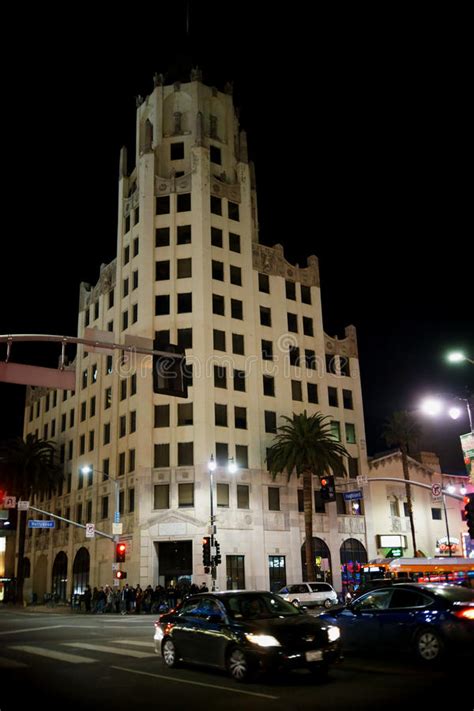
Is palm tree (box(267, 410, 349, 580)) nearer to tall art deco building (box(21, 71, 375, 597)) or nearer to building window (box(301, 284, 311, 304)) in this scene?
tall art deco building (box(21, 71, 375, 597))

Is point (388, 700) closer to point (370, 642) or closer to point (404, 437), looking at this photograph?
point (370, 642)

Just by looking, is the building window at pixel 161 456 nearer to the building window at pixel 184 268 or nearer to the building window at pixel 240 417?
the building window at pixel 240 417

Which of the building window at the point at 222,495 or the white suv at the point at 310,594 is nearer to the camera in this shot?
the white suv at the point at 310,594

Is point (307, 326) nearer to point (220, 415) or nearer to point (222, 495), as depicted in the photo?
point (220, 415)

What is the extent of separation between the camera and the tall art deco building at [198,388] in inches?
2117

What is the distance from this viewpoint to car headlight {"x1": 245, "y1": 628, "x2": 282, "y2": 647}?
11156 mm

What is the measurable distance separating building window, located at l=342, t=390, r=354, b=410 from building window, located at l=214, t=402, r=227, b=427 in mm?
15373

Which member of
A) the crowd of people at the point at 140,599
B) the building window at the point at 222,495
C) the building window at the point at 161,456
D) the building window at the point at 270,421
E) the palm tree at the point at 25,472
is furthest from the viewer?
the palm tree at the point at 25,472

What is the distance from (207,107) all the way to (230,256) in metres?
17.0

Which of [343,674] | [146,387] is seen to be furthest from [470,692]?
[146,387]

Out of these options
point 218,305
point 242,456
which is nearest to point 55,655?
point 242,456

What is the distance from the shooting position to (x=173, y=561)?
52.4 m

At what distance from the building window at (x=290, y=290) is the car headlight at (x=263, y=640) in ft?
182

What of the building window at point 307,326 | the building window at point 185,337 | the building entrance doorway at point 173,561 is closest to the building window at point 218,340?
the building window at point 185,337
